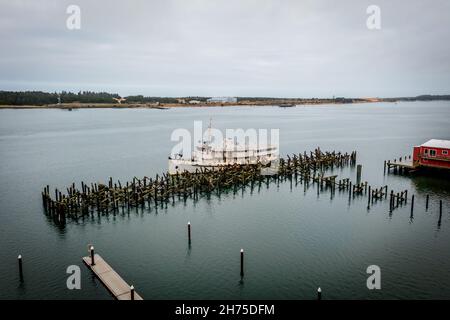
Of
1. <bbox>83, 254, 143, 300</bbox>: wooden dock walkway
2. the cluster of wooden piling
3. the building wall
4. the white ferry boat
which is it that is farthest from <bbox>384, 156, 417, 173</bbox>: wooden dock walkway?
<bbox>83, 254, 143, 300</bbox>: wooden dock walkway

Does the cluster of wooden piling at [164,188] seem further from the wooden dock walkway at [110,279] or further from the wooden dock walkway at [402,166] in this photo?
the wooden dock walkway at [110,279]

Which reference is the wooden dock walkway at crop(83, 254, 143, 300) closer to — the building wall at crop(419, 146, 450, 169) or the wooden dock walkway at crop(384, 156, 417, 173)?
the wooden dock walkway at crop(384, 156, 417, 173)

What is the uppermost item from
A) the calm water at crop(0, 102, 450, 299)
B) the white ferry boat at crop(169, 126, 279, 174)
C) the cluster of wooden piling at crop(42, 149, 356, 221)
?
the white ferry boat at crop(169, 126, 279, 174)

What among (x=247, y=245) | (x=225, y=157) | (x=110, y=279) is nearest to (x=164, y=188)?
(x=225, y=157)

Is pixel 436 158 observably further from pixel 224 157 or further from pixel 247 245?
pixel 247 245

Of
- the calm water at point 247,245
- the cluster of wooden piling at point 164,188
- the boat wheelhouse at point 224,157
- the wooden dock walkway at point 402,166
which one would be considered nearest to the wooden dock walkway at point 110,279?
the calm water at point 247,245
